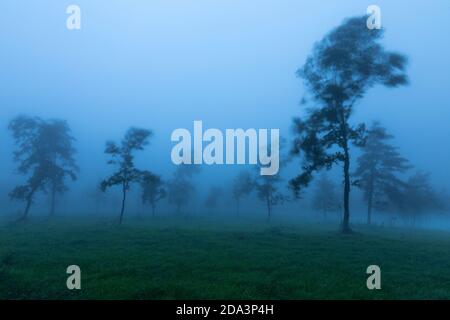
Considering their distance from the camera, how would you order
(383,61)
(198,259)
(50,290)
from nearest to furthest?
1. (50,290)
2. (198,259)
3. (383,61)

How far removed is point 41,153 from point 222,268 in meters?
43.0

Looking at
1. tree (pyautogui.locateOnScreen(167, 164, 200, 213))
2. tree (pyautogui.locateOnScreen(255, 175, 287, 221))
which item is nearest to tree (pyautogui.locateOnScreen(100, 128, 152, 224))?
tree (pyautogui.locateOnScreen(255, 175, 287, 221))

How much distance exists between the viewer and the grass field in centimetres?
1265

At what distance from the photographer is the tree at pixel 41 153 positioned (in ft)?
152

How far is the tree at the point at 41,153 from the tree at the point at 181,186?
80.3ft

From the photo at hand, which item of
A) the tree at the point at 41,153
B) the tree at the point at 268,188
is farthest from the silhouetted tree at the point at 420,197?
the tree at the point at 41,153

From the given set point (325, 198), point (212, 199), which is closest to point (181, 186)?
point (212, 199)

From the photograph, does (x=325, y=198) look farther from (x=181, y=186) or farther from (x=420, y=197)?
(x=181, y=186)

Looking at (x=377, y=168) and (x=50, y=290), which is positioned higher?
(x=377, y=168)

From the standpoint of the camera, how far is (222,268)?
15836 mm
